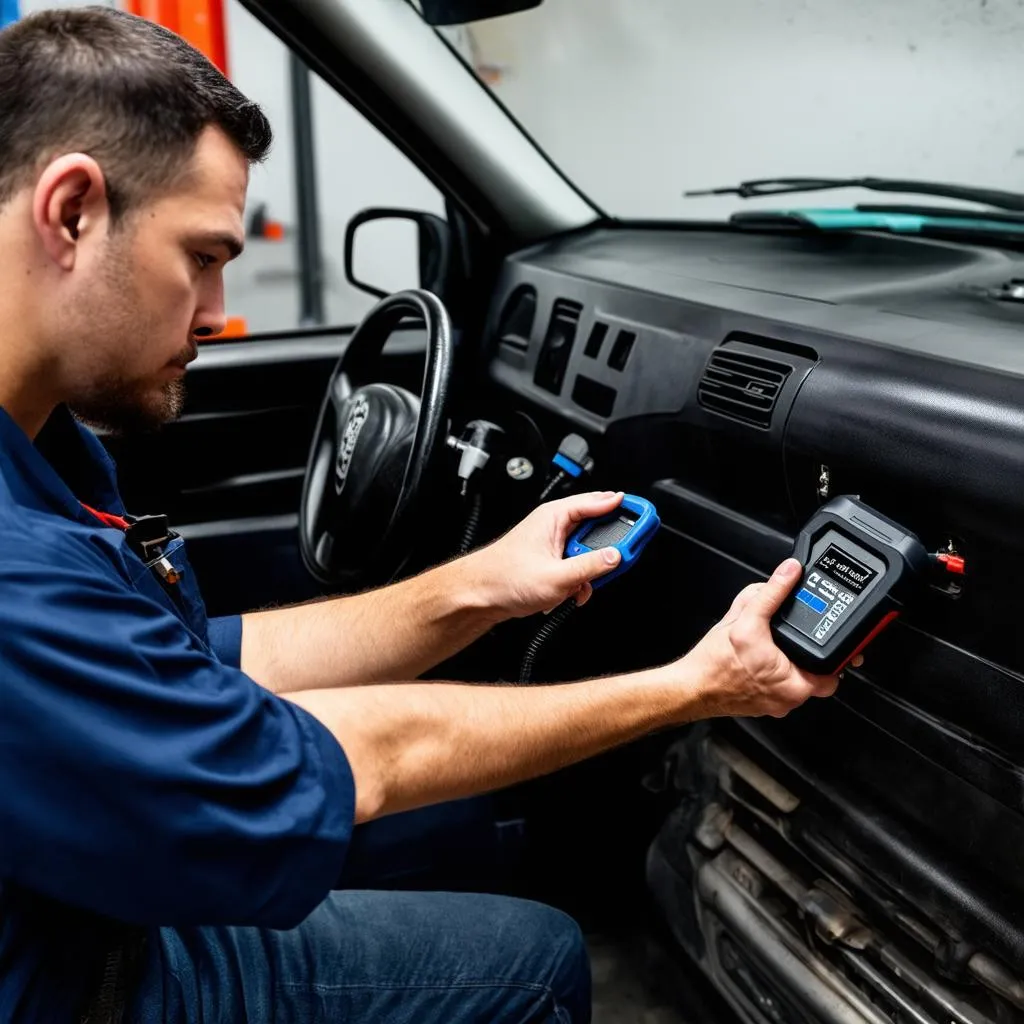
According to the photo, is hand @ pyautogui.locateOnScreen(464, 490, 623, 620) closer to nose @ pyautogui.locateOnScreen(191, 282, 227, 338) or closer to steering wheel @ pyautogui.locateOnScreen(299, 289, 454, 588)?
steering wheel @ pyautogui.locateOnScreen(299, 289, 454, 588)

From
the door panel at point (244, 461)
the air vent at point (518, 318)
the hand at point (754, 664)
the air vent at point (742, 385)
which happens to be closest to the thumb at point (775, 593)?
the hand at point (754, 664)

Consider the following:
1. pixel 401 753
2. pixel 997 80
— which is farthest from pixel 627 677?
Answer: pixel 997 80

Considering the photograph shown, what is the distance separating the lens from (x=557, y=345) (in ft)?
5.28

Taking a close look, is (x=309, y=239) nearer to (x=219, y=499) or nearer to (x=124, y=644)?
(x=219, y=499)

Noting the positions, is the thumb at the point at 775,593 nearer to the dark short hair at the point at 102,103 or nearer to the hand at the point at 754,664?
the hand at the point at 754,664

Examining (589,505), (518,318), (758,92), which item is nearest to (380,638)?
(589,505)

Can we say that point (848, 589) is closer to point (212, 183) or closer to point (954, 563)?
point (954, 563)

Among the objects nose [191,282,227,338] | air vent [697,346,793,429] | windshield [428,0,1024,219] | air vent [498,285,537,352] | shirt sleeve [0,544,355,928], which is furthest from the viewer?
air vent [498,285,537,352]

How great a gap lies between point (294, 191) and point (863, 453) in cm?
325

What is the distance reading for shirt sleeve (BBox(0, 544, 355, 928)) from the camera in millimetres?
653

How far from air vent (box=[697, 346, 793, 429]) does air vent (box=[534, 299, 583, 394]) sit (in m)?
0.36

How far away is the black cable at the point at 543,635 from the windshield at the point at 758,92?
764 mm

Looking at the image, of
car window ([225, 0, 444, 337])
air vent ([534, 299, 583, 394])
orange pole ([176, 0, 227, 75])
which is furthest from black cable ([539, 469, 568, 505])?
orange pole ([176, 0, 227, 75])

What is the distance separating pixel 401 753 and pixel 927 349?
1.97ft
